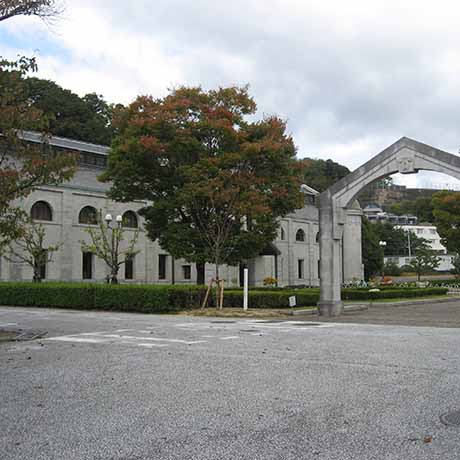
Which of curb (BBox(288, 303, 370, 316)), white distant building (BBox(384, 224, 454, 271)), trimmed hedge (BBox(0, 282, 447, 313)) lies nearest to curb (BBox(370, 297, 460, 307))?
curb (BBox(288, 303, 370, 316))

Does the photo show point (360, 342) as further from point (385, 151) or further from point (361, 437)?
point (385, 151)

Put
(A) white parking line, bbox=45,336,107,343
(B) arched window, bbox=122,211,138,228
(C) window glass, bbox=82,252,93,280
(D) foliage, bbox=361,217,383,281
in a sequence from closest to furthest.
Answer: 1. (A) white parking line, bbox=45,336,107,343
2. (C) window glass, bbox=82,252,93,280
3. (B) arched window, bbox=122,211,138,228
4. (D) foliage, bbox=361,217,383,281

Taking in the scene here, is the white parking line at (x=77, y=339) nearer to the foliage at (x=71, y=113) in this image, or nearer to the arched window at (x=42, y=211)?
the arched window at (x=42, y=211)

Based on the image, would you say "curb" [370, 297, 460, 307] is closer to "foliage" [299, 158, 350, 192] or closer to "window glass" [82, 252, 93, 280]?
"window glass" [82, 252, 93, 280]

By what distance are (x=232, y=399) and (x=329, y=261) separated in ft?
47.9

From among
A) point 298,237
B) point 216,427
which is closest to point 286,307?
point 216,427

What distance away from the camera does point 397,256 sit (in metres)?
100

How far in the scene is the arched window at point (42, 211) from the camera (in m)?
38.9

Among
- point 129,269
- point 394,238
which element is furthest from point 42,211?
point 394,238

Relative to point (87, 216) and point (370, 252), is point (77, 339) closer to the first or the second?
point (87, 216)

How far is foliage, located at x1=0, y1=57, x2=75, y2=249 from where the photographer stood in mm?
13383

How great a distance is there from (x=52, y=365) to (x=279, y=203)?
21.4m

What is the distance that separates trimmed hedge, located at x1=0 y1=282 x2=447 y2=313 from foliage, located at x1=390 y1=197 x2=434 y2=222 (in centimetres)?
10276

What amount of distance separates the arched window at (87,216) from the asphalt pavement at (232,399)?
30.5 meters
